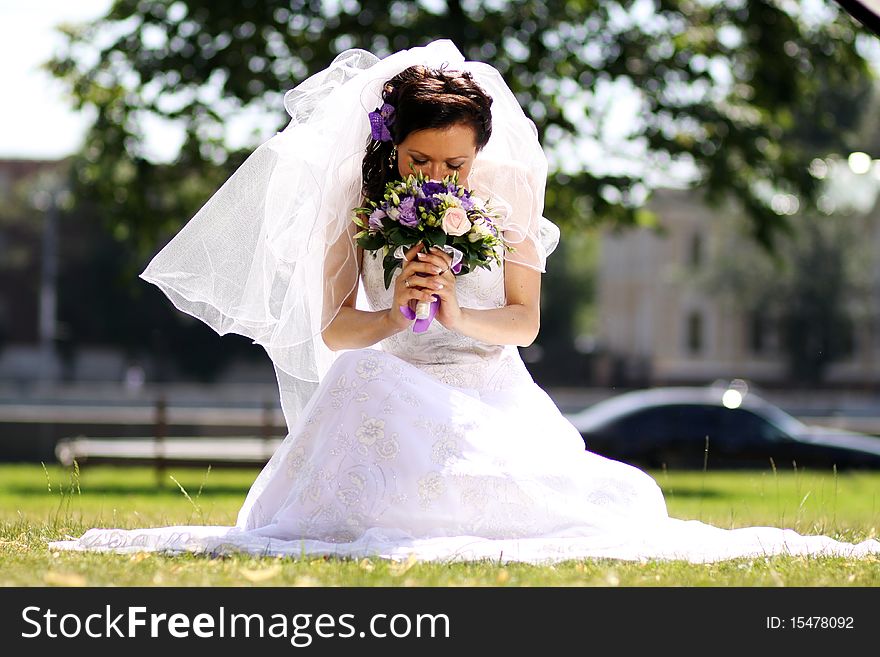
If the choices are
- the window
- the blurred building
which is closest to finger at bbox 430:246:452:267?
the blurred building

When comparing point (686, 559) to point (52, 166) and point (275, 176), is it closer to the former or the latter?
point (275, 176)

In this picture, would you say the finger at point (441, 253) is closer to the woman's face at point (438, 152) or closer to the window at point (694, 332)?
the woman's face at point (438, 152)

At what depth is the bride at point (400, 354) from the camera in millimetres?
4719

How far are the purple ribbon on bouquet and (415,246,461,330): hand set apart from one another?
0.07ft

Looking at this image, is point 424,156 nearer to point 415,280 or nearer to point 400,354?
point 415,280

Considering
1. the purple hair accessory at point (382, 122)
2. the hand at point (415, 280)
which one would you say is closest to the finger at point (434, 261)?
the hand at point (415, 280)

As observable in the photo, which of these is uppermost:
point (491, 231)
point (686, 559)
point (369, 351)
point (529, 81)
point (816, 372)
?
point (529, 81)

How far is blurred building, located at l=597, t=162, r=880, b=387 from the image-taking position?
182 ft
